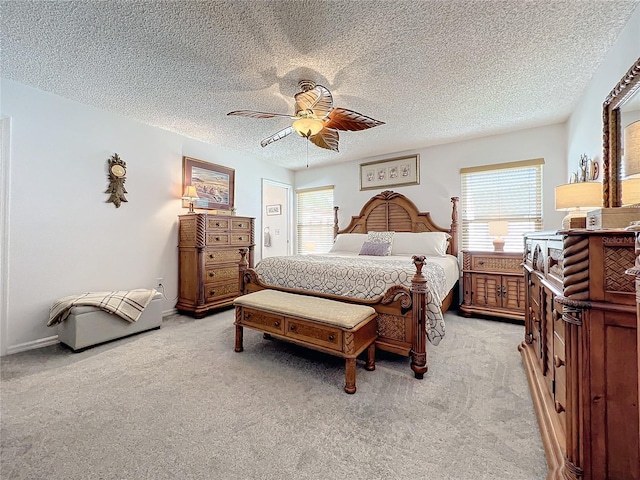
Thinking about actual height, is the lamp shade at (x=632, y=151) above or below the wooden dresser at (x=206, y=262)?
above

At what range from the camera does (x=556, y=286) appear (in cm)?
128

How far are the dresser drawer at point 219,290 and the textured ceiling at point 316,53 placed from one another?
2269 millimetres

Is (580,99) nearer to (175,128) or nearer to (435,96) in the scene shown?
(435,96)

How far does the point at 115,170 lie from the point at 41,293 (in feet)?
5.03

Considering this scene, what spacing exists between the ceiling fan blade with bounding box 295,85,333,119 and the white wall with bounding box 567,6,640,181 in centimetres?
204

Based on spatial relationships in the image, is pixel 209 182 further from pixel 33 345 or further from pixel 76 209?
pixel 33 345

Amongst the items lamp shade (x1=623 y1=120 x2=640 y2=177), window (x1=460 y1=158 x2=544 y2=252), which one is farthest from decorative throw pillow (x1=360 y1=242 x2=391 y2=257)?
lamp shade (x1=623 y1=120 x2=640 y2=177)

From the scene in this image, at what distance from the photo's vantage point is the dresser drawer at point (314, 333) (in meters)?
1.98

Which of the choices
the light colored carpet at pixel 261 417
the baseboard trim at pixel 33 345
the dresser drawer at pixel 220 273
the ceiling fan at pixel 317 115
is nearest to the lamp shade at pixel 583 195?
the light colored carpet at pixel 261 417

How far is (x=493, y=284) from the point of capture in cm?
360

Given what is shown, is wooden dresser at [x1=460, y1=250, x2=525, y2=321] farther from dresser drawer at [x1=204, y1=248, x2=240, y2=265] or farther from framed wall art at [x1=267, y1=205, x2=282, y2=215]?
framed wall art at [x1=267, y1=205, x2=282, y2=215]

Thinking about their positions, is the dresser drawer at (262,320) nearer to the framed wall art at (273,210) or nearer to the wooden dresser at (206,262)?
the wooden dresser at (206,262)

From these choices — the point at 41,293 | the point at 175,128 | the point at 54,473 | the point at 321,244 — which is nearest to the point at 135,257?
the point at 41,293

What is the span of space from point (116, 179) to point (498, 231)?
4.95 meters
